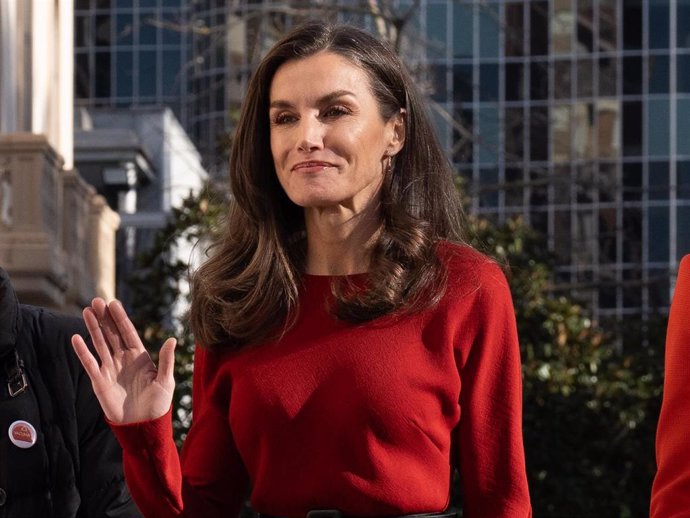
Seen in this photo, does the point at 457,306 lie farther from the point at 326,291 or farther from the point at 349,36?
the point at 349,36

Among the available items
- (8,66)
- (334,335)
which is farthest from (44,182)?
(334,335)

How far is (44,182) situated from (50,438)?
44.5 feet

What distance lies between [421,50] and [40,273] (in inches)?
271

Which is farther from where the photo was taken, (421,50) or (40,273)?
(421,50)

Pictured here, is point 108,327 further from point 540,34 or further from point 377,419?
point 540,34

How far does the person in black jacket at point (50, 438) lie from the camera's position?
5.80 metres

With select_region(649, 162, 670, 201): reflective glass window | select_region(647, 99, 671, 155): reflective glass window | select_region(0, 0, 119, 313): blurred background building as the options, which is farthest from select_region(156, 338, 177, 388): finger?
select_region(647, 99, 671, 155): reflective glass window

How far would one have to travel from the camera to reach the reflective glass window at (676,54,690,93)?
5856 cm

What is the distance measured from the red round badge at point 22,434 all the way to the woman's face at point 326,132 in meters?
1.07

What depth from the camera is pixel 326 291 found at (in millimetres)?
5242

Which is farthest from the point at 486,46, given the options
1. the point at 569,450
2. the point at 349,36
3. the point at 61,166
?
the point at 349,36

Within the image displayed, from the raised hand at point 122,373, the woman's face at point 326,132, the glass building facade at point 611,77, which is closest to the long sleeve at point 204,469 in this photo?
the raised hand at point 122,373

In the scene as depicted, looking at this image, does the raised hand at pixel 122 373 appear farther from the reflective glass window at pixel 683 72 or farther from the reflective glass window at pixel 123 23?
the reflective glass window at pixel 123 23

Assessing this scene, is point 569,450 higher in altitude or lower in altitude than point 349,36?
lower
